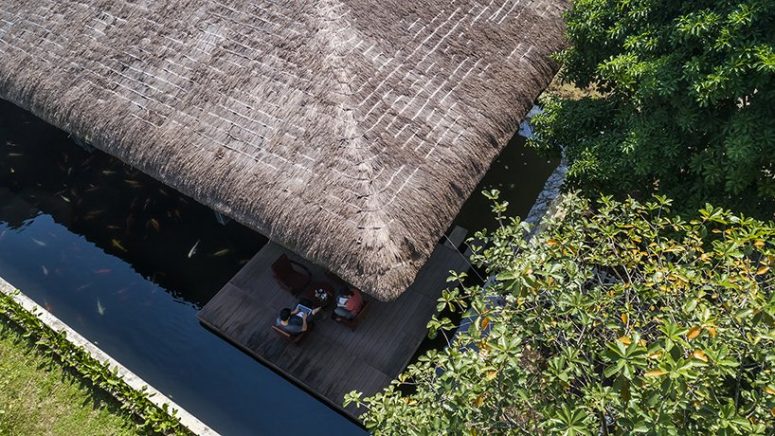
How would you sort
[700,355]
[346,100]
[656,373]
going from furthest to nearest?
[346,100] < [700,355] < [656,373]

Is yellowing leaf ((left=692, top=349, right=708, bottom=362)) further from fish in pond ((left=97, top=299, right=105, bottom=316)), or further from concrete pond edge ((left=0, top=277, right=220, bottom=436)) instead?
fish in pond ((left=97, top=299, right=105, bottom=316))

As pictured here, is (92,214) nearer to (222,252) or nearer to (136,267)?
(136,267)

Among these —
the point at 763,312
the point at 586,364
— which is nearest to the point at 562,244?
the point at 586,364

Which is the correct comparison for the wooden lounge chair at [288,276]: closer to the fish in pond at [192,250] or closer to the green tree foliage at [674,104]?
the fish in pond at [192,250]

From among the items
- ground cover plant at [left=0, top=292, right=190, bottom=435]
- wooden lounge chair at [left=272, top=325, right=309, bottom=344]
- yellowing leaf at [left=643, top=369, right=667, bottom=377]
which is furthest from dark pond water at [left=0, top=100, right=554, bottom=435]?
yellowing leaf at [left=643, top=369, right=667, bottom=377]

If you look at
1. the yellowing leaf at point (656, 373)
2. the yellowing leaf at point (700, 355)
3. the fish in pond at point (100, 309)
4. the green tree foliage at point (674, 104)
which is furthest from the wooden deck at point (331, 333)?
the yellowing leaf at point (700, 355)

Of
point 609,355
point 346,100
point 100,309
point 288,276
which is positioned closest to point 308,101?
point 346,100

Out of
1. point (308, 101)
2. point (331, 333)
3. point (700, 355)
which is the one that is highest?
point (700, 355)
